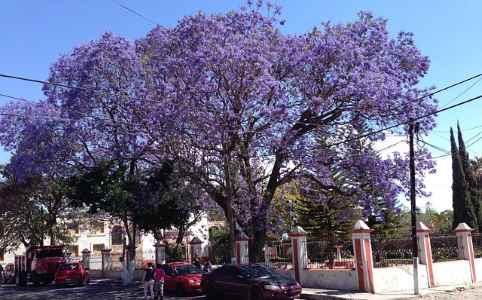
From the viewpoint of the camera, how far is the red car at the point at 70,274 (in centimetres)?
2970

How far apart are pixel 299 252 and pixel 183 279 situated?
16.2 ft

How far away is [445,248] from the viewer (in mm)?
24312

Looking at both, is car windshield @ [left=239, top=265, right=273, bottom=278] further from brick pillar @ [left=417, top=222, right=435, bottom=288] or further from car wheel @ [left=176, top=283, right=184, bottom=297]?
brick pillar @ [left=417, top=222, right=435, bottom=288]

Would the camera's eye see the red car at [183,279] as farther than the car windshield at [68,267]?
No

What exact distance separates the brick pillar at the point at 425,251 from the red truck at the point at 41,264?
21.6 m

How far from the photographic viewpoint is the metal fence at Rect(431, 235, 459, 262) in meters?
23.7

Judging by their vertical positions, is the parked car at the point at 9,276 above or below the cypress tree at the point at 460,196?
below

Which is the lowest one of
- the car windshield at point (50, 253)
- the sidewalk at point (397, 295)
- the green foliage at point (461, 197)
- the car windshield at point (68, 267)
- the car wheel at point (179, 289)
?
the sidewalk at point (397, 295)

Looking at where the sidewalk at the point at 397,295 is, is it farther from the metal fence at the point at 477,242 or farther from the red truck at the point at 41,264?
the red truck at the point at 41,264

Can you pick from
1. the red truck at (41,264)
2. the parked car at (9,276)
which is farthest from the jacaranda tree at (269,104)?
the parked car at (9,276)

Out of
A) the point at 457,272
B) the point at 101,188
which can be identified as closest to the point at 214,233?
the point at 101,188

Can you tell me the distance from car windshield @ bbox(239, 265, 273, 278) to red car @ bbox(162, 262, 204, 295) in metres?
4.03

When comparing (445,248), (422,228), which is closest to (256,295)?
(422,228)

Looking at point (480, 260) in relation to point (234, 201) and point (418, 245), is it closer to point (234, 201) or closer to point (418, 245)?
point (418, 245)
